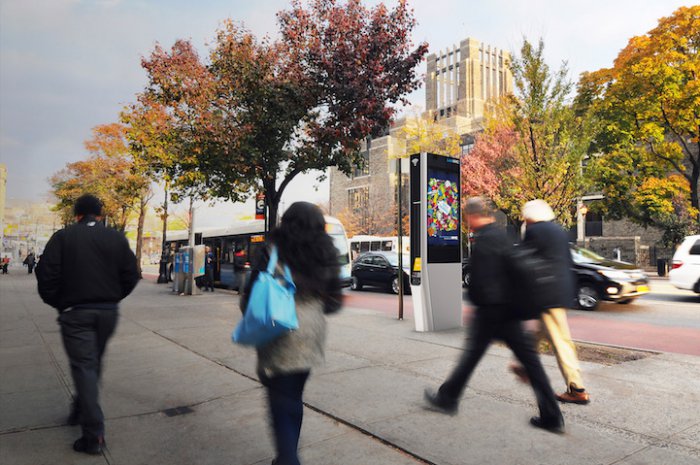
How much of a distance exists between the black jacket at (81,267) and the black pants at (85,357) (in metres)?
0.09

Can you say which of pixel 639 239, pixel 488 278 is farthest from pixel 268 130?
pixel 639 239

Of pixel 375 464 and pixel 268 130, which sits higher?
pixel 268 130

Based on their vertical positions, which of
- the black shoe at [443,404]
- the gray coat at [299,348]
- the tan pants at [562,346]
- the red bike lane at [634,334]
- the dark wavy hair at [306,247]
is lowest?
the red bike lane at [634,334]

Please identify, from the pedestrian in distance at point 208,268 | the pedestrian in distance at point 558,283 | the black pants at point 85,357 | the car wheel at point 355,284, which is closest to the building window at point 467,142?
the car wheel at point 355,284

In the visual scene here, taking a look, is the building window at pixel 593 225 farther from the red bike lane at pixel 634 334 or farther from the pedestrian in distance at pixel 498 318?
the pedestrian in distance at pixel 498 318

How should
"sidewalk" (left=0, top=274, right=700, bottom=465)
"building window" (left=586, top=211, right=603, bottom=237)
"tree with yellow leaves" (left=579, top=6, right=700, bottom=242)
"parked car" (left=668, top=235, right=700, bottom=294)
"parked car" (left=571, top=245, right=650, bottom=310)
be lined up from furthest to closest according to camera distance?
"building window" (left=586, top=211, right=603, bottom=237) < "tree with yellow leaves" (left=579, top=6, right=700, bottom=242) < "parked car" (left=668, top=235, right=700, bottom=294) < "parked car" (left=571, top=245, right=650, bottom=310) < "sidewalk" (left=0, top=274, right=700, bottom=465)

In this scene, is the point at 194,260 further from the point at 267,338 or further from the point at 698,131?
the point at 698,131

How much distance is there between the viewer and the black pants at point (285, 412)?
103 inches

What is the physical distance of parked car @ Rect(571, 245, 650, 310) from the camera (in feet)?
39.1

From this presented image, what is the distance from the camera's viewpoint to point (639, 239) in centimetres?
3294

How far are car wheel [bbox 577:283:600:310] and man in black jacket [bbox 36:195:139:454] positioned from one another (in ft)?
36.1

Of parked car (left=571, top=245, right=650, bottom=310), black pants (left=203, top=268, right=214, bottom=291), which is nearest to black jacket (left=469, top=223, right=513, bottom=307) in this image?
parked car (left=571, top=245, right=650, bottom=310)

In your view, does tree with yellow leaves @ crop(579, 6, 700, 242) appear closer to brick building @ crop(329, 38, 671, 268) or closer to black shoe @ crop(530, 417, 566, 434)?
brick building @ crop(329, 38, 671, 268)

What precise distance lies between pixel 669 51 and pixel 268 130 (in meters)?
19.7
